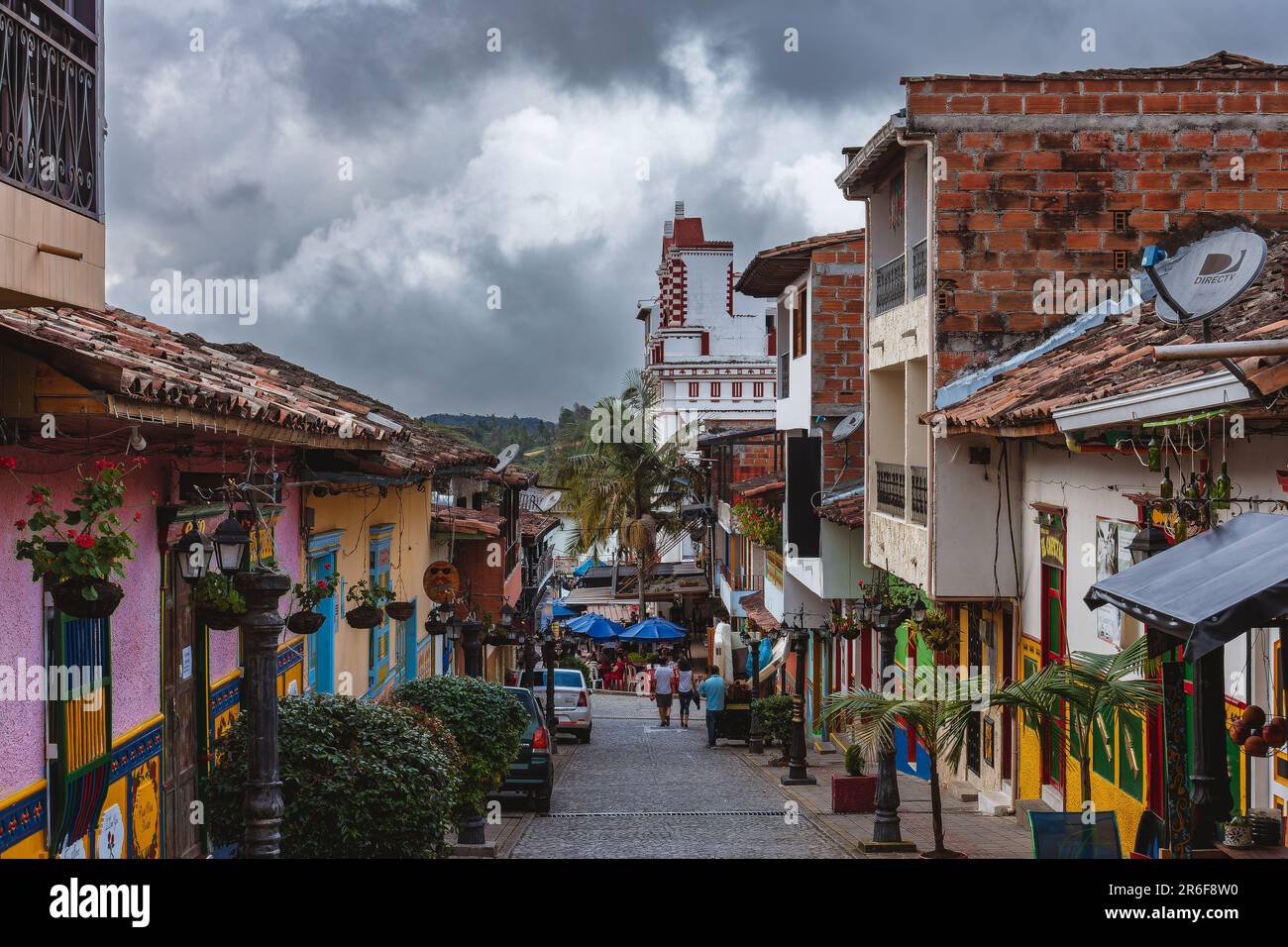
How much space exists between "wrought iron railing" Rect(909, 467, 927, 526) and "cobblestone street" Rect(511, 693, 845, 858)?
12.1 ft

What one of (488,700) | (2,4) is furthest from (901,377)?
(2,4)

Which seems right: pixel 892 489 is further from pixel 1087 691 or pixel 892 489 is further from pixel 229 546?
pixel 229 546

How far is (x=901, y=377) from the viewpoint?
1839 cm

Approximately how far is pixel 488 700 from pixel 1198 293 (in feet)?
26.2

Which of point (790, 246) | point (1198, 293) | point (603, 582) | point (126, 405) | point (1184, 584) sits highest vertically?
point (790, 246)

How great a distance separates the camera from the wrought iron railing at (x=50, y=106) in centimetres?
599

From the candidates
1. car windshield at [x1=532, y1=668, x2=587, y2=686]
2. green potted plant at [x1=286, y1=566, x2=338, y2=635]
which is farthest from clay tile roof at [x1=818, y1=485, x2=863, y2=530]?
green potted plant at [x1=286, y1=566, x2=338, y2=635]

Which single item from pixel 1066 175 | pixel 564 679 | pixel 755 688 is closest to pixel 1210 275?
pixel 1066 175

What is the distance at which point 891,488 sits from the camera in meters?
17.4

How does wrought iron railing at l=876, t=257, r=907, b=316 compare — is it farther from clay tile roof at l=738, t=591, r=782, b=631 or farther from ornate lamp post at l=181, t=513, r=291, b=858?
ornate lamp post at l=181, t=513, r=291, b=858

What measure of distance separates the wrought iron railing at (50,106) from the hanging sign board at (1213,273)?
532cm
